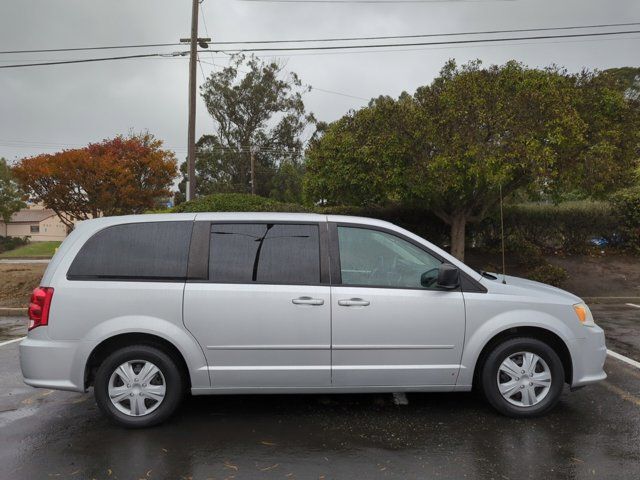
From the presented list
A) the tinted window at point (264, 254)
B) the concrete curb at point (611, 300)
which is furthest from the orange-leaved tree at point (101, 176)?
the tinted window at point (264, 254)

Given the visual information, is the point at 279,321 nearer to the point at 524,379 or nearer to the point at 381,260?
the point at 381,260

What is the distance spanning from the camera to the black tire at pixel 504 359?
13.5 ft

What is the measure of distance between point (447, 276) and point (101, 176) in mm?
26156

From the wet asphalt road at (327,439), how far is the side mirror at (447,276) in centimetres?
113

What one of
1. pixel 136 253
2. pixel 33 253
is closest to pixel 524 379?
pixel 136 253

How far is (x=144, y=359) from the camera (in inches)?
156

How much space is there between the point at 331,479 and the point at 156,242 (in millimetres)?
2316

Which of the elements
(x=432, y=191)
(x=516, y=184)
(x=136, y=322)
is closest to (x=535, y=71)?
(x=516, y=184)

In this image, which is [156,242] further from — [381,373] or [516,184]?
[516,184]

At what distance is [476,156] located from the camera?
9.92 m

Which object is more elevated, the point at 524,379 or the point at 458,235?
the point at 458,235

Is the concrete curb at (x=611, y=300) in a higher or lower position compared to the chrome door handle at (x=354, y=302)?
lower

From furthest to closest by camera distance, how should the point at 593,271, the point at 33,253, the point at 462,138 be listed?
the point at 33,253 → the point at 593,271 → the point at 462,138

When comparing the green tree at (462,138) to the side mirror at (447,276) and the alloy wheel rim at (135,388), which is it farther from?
the alloy wheel rim at (135,388)
